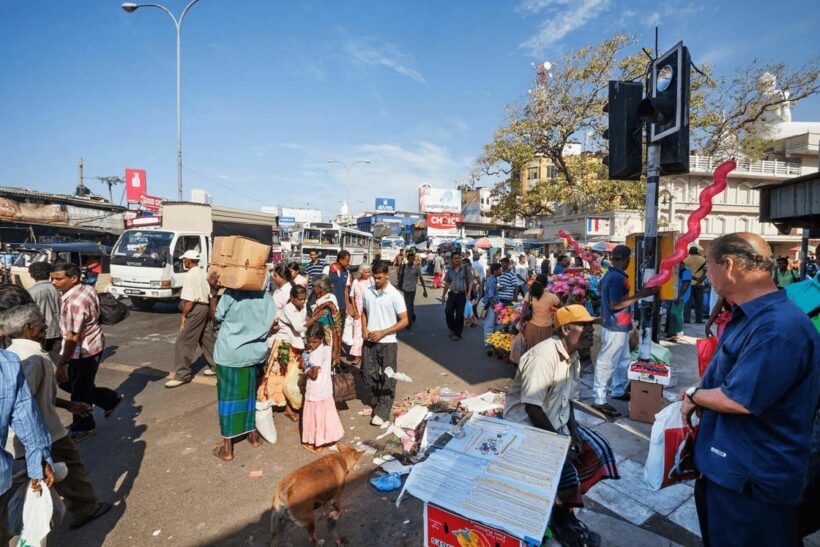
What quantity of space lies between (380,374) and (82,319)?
10.4 ft

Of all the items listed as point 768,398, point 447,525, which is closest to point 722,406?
point 768,398

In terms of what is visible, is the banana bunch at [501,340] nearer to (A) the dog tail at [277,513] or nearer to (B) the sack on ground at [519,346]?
(B) the sack on ground at [519,346]

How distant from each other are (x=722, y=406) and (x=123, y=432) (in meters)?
5.45

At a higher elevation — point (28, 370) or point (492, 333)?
point (28, 370)

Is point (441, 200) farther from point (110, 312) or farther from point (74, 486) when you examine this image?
point (74, 486)

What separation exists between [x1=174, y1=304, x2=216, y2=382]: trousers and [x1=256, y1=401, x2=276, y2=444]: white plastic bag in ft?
7.98

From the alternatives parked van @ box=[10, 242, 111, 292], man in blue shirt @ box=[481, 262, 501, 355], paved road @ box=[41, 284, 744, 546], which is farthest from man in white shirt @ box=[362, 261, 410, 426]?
parked van @ box=[10, 242, 111, 292]

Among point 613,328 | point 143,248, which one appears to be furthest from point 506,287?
point 143,248

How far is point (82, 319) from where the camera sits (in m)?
4.34

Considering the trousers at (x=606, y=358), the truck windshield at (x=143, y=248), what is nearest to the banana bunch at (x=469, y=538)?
the trousers at (x=606, y=358)

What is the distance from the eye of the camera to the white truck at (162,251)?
11.3m

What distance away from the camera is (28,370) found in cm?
248

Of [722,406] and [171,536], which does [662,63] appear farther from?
[171,536]

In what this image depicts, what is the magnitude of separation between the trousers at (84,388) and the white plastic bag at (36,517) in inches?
103
